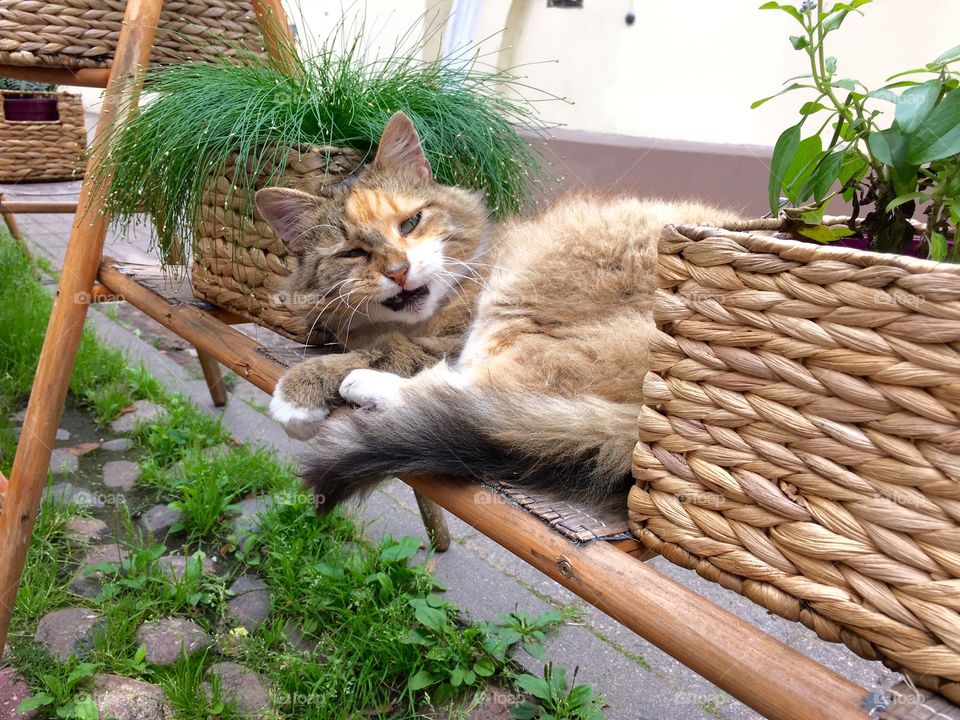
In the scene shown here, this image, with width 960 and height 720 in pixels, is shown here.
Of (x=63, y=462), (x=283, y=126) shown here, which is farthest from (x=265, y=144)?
(x=63, y=462)

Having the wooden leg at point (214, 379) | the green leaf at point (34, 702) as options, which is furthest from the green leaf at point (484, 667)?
the wooden leg at point (214, 379)

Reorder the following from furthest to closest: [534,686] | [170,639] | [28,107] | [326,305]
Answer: [28,107]
[170,639]
[534,686]
[326,305]

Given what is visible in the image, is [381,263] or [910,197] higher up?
[910,197]

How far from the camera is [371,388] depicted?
1.19 metres

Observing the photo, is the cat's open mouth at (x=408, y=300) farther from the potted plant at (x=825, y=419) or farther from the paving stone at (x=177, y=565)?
the paving stone at (x=177, y=565)

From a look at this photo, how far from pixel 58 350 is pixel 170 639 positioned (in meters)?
0.75

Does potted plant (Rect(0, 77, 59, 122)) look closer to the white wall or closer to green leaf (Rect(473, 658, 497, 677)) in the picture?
the white wall

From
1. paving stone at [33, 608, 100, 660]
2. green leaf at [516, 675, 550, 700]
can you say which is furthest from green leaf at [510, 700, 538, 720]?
paving stone at [33, 608, 100, 660]

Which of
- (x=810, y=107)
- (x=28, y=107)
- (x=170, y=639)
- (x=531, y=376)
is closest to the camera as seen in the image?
(x=810, y=107)

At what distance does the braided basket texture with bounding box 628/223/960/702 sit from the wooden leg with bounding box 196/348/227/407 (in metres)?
2.23

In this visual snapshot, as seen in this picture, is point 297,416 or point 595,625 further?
point 595,625

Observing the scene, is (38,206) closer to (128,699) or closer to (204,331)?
(204,331)

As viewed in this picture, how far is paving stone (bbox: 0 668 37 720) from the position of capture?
1.56 metres

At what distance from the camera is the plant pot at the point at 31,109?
121 inches
